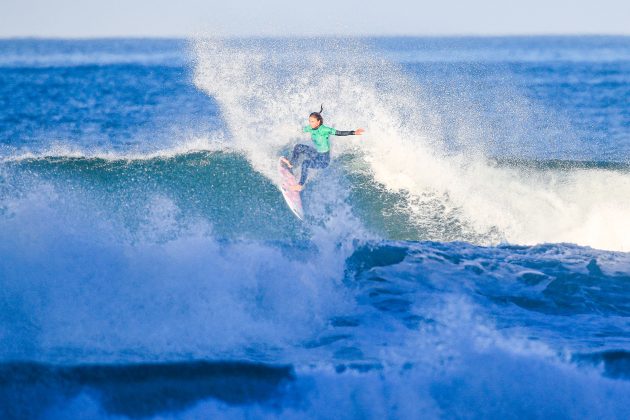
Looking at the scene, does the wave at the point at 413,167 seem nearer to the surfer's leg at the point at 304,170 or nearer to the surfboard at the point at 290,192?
the surfboard at the point at 290,192

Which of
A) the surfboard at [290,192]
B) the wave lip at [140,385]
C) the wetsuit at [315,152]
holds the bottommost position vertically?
the wave lip at [140,385]

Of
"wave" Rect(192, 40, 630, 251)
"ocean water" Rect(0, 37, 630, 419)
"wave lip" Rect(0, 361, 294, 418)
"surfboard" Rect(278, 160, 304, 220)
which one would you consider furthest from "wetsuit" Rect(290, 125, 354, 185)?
"wave lip" Rect(0, 361, 294, 418)

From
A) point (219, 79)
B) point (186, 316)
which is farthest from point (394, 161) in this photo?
point (186, 316)

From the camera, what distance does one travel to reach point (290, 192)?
10.5 m

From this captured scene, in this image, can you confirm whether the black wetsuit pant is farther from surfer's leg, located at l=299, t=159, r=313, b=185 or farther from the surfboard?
the surfboard

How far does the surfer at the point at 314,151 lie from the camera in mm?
9844

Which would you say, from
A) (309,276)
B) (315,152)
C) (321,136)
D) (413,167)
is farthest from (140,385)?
(413,167)

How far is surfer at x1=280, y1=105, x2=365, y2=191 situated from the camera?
32.3 ft

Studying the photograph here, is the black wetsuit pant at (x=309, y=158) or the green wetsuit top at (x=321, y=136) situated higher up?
the green wetsuit top at (x=321, y=136)

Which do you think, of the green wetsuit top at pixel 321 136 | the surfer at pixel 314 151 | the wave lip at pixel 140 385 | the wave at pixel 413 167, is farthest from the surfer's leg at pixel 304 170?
the wave lip at pixel 140 385

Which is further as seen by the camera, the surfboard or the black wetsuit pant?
the surfboard

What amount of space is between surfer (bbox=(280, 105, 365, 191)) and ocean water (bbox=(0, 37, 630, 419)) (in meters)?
0.41

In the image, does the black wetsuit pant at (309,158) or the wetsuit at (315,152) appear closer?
the wetsuit at (315,152)

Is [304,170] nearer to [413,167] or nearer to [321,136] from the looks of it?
[321,136]
